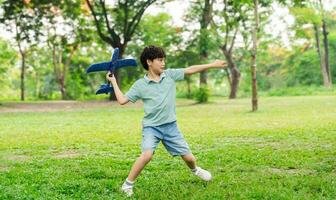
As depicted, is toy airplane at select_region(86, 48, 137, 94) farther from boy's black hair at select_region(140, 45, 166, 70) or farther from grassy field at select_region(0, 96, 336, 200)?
grassy field at select_region(0, 96, 336, 200)

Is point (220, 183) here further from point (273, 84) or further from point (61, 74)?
point (273, 84)

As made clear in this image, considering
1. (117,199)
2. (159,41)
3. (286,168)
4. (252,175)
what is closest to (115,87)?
(117,199)

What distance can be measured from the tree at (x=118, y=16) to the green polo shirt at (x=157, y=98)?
71.8 feet

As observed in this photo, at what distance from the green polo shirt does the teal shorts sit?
0.23ft

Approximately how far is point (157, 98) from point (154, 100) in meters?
0.04

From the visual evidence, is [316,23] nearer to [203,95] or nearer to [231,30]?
[231,30]

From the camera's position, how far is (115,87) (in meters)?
5.00

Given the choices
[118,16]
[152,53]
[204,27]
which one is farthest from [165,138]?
[204,27]

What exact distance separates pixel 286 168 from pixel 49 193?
114 inches

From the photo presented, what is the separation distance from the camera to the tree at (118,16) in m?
27.0

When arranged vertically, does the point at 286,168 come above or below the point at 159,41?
below

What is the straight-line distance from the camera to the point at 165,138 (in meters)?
5.13

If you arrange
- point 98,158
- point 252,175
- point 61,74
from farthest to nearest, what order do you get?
1. point 61,74
2. point 98,158
3. point 252,175

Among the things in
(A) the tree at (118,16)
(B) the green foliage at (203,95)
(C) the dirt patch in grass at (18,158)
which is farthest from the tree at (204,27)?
(C) the dirt patch in grass at (18,158)
